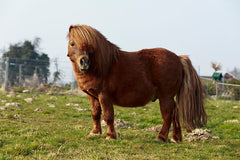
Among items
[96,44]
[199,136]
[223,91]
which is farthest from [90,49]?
[223,91]

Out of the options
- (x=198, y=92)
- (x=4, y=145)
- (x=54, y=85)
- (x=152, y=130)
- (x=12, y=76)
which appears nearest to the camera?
(x=4, y=145)

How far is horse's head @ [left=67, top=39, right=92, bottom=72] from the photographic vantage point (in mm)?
4242

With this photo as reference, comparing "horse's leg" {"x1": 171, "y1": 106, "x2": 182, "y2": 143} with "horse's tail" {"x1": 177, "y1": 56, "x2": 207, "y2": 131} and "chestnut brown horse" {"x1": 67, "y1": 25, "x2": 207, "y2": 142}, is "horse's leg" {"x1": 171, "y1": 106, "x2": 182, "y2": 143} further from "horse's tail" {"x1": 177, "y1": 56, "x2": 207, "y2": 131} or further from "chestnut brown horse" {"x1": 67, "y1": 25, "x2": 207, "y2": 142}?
"horse's tail" {"x1": 177, "y1": 56, "x2": 207, "y2": 131}

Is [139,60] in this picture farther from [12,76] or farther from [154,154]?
[12,76]

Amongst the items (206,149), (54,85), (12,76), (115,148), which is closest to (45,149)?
(115,148)

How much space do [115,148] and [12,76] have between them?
2119 centimetres

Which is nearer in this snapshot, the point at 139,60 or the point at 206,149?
the point at 206,149

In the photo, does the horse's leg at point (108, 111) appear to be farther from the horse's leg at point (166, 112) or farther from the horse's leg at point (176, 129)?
the horse's leg at point (176, 129)

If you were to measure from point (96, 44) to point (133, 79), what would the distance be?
3.25 feet

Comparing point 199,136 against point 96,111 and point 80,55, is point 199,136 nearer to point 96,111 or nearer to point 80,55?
point 96,111

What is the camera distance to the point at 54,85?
1842cm

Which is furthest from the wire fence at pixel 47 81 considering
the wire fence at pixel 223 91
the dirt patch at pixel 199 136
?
the dirt patch at pixel 199 136

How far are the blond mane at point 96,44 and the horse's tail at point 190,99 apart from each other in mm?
1577

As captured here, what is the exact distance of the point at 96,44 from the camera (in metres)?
4.45
